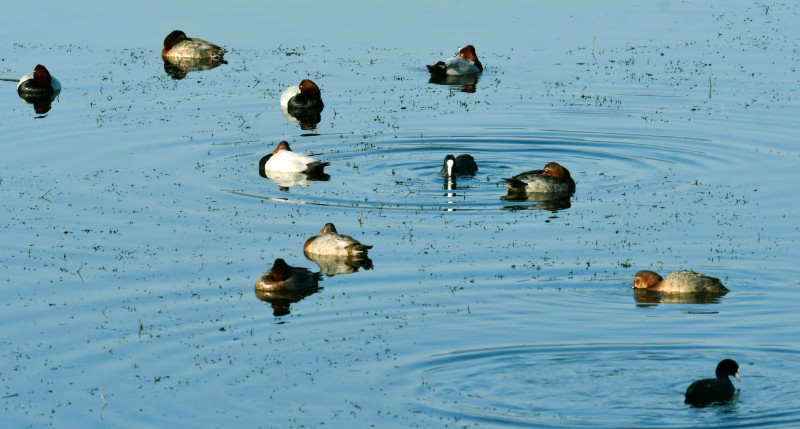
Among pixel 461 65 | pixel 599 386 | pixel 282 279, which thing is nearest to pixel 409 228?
pixel 282 279

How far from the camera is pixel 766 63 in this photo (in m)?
37.8

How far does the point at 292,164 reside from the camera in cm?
2878

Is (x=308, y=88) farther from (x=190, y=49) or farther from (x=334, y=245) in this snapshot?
(x=334, y=245)

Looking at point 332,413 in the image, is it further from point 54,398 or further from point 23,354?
point 23,354

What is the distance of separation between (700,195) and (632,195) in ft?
4.02

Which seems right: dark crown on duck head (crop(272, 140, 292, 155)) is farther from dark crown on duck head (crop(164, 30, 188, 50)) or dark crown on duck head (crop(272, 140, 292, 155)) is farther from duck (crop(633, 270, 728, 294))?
dark crown on duck head (crop(164, 30, 188, 50))

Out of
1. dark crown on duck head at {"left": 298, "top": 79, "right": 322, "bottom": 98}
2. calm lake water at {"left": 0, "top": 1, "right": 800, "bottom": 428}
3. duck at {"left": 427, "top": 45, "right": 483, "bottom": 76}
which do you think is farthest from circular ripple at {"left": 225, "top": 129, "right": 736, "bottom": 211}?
duck at {"left": 427, "top": 45, "right": 483, "bottom": 76}

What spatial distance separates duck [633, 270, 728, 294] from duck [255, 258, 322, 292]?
16.1 ft

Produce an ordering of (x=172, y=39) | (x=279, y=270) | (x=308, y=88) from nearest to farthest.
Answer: (x=279, y=270)
(x=308, y=88)
(x=172, y=39)

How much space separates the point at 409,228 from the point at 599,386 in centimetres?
808

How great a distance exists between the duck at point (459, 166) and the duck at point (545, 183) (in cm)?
114

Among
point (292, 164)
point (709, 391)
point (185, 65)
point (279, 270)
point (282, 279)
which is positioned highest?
point (185, 65)

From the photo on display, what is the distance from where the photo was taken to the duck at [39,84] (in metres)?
36.4

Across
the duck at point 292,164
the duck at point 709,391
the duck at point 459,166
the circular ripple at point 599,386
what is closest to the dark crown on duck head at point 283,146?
the duck at point 292,164
